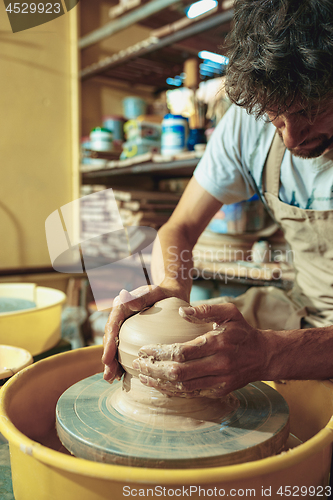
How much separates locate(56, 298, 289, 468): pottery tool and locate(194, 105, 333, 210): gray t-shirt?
0.63 metres

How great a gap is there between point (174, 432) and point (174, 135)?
1632 mm

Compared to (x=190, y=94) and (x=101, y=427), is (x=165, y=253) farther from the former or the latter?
(x=190, y=94)

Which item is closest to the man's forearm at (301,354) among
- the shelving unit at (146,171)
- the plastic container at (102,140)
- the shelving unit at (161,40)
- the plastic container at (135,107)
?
the shelving unit at (146,171)

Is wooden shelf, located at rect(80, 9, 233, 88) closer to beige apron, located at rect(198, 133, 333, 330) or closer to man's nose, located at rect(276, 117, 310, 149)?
beige apron, located at rect(198, 133, 333, 330)

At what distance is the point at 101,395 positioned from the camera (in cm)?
77

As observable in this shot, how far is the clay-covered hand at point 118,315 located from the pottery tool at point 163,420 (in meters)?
0.02

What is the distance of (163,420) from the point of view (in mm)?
650

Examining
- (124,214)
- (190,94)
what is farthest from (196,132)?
(124,214)

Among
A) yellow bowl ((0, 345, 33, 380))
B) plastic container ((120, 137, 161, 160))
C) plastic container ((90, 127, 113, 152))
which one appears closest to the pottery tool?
yellow bowl ((0, 345, 33, 380))

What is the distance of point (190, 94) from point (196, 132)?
314 mm

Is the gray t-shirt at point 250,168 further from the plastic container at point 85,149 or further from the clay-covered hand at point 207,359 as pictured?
the plastic container at point 85,149

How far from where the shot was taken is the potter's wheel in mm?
562

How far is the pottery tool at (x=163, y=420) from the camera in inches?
22.5

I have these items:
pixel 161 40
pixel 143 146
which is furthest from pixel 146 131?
pixel 161 40
